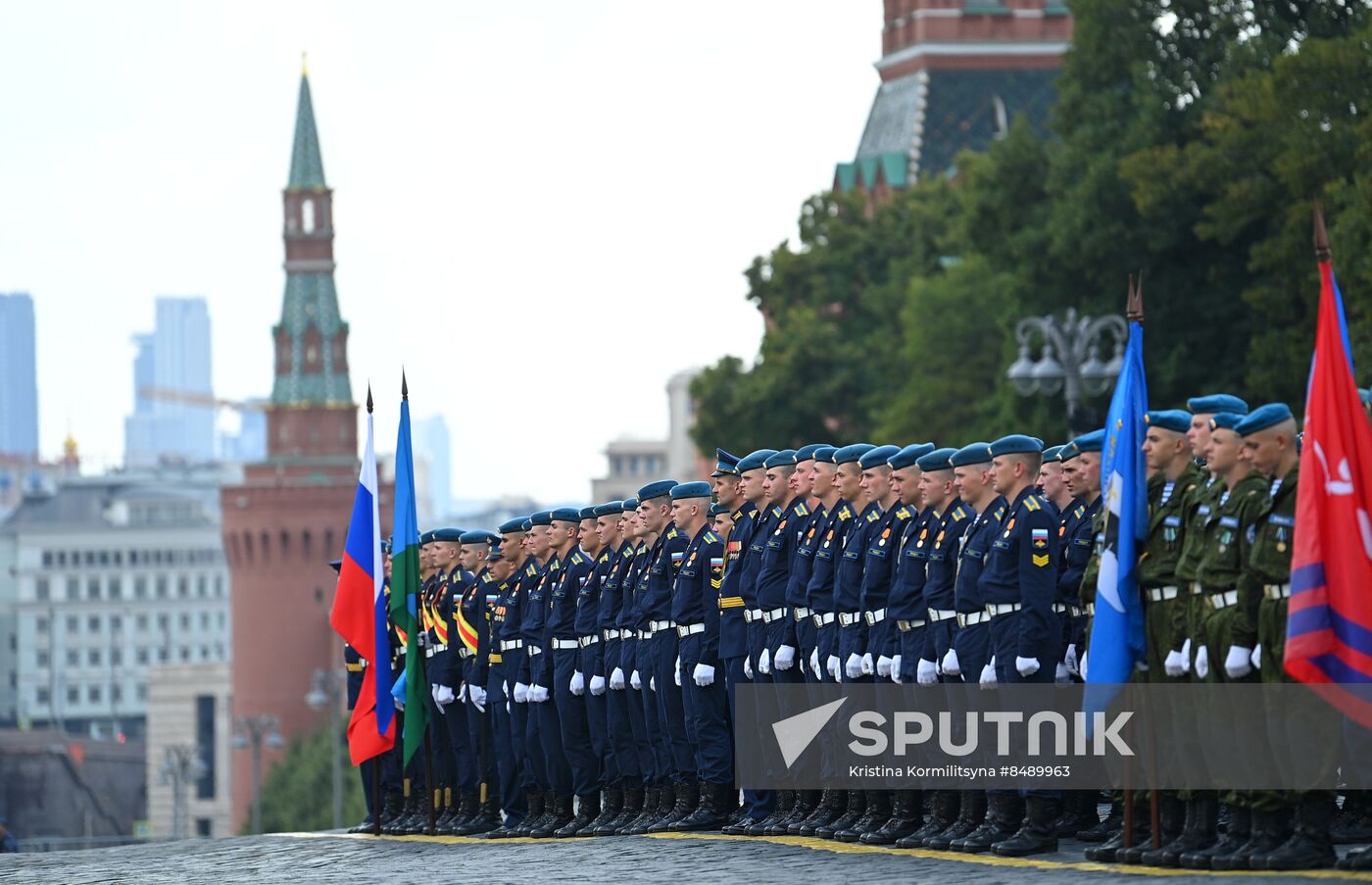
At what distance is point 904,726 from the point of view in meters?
14.5

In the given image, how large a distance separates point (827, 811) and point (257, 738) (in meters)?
81.0

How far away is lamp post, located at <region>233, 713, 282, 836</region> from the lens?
90.8 meters

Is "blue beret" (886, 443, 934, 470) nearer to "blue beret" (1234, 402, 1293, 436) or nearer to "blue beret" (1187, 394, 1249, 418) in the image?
"blue beret" (1187, 394, 1249, 418)

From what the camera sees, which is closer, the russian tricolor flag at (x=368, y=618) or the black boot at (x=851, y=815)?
the black boot at (x=851, y=815)

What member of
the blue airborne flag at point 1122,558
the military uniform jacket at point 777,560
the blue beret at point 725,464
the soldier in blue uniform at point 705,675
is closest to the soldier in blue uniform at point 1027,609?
the blue airborne flag at point 1122,558

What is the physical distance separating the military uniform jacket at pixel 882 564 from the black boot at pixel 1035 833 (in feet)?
4.87

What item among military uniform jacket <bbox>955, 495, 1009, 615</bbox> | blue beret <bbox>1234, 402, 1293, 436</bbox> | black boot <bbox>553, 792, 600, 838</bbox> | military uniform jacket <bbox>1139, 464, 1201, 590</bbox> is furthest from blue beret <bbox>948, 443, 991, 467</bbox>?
black boot <bbox>553, 792, 600, 838</bbox>

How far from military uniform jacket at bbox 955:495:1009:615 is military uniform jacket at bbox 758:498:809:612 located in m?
1.64

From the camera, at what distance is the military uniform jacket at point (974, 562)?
13.9 meters

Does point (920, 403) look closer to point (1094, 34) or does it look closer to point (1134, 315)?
point (1094, 34)

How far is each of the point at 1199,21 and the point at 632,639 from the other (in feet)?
72.6

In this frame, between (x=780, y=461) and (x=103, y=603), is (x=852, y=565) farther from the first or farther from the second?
(x=103, y=603)

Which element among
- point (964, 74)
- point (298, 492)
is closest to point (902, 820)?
point (964, 74)

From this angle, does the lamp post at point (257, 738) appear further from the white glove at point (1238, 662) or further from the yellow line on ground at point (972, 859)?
the white glove at point (1238, 662)
